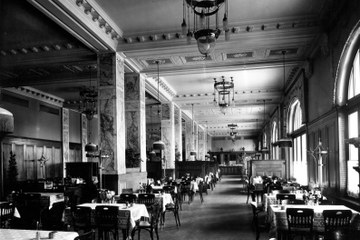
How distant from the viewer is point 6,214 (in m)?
6.64

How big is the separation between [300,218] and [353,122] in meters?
2.56

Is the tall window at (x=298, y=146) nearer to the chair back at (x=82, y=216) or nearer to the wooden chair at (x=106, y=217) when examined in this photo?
the wooden chair at (x=106, y=217)

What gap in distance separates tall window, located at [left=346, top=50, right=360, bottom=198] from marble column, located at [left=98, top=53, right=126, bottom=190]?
219 inches

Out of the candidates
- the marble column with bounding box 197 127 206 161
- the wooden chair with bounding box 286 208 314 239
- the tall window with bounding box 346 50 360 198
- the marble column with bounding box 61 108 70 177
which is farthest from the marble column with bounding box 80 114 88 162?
the wooden chair with bounding box 286 208 314 239

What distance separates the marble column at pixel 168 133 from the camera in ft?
55.7

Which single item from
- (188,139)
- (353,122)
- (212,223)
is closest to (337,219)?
(353,122)

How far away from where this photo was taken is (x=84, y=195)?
35.9 feet

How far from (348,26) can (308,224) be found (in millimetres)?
3555

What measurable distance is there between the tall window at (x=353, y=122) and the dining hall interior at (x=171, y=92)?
1.5 inches

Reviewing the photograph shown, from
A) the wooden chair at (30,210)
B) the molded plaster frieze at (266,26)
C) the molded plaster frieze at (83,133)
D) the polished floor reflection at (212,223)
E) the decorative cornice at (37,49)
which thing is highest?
the molded plaster frieze at (266,26)

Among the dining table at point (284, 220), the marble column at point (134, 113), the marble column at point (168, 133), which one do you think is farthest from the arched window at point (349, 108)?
the marble column at point (168, 133)

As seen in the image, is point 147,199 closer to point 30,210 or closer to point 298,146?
point 30,210

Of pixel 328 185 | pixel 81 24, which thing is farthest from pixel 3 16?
pixel 328 185

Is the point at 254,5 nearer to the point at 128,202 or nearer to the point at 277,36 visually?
the point at 277,36
